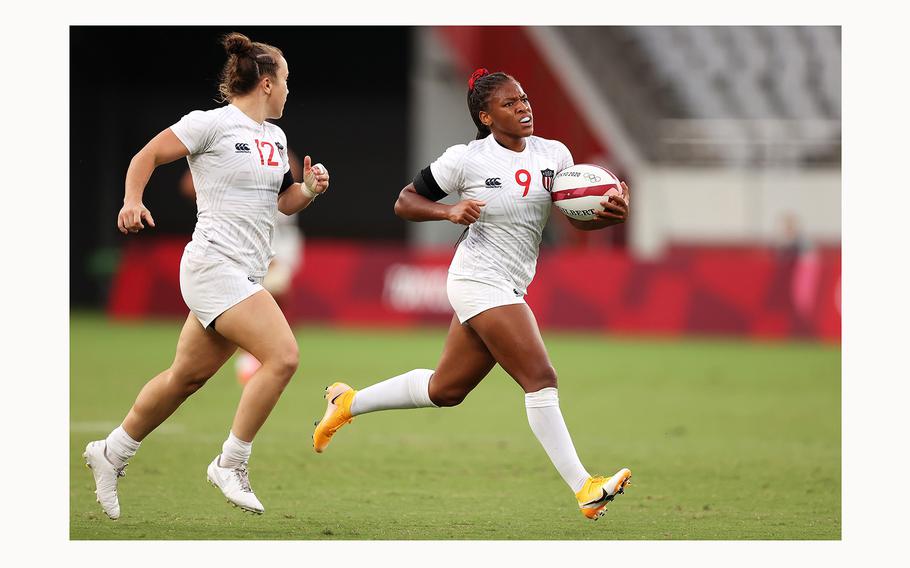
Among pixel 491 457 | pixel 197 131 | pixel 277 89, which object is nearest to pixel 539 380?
pixel 277 89

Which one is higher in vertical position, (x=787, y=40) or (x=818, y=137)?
(x=787, y=40)

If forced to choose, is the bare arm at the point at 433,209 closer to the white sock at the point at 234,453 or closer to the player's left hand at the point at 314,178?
the player's left hand at the point at 314,178

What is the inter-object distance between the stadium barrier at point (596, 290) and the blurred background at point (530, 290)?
4cm

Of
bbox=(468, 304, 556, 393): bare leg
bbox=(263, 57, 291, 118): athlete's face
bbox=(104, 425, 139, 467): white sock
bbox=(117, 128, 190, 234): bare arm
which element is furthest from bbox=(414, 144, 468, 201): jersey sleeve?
bbox=(104, 425, 139, 467): white sock

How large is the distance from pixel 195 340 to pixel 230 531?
1.00 metres

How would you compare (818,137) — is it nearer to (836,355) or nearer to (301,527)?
(836,355)

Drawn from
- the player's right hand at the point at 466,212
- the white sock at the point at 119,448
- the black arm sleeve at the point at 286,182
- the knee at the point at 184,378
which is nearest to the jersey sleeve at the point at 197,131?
the black arm sleeve at the point at 286,182

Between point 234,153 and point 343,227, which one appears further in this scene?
point 343,227

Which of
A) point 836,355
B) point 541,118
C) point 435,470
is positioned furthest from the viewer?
point 541,118

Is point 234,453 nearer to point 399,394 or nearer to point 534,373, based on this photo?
point 399,394

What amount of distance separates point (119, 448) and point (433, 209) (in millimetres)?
2099

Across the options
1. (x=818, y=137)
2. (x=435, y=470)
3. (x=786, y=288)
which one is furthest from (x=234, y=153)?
(x=818, y=137)

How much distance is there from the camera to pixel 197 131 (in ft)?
21.5

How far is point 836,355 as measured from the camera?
17.7 m
